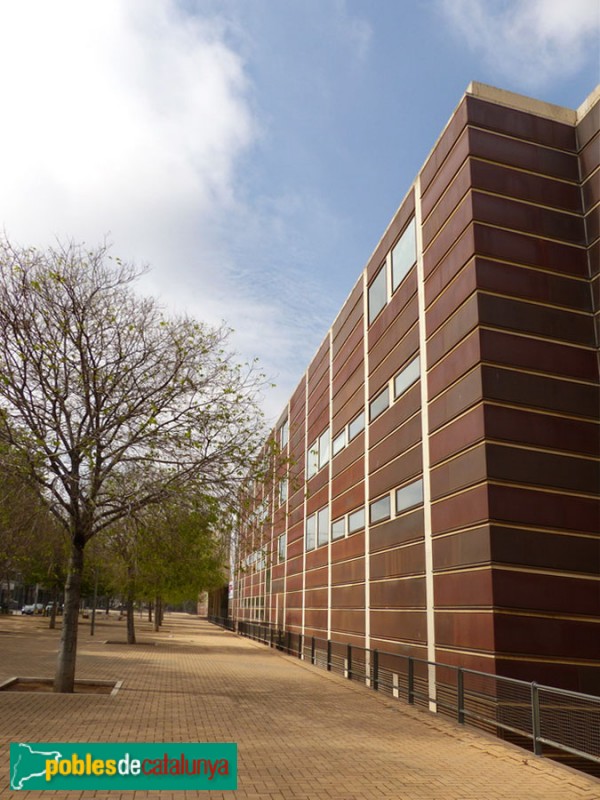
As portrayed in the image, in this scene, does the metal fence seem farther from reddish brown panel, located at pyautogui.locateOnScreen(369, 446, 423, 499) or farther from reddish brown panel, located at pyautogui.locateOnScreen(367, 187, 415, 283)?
reddish brown panel, located at pyautogui.locateOnScreen(367, 187, 415, 283)

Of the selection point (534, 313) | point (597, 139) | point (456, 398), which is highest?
point (597, 139)

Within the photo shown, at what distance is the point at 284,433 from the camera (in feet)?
142

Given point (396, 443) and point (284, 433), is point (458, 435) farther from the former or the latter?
point (284, 433)

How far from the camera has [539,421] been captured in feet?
47.5

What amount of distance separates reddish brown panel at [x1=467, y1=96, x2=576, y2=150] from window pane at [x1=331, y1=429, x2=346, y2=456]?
1294cm

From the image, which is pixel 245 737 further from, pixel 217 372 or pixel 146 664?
pixel 146 664

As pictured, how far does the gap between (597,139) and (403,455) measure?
349 inches

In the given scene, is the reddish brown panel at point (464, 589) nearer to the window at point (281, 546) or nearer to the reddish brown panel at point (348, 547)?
the reddish brown panel at point (348, 547)

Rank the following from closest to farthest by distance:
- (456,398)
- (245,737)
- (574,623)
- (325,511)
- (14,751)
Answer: (14,751)
(245,737)
(574,623)
(456,398)
(325,511)

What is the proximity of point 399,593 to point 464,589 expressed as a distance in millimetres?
4270

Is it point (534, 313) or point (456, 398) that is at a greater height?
point (534, 313)

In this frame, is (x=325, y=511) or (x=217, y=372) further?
(x=325, y=511)

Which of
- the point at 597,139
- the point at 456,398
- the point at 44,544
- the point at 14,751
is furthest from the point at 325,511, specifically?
the point at 14,751

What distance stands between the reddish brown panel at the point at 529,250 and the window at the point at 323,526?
1563 centimetres
